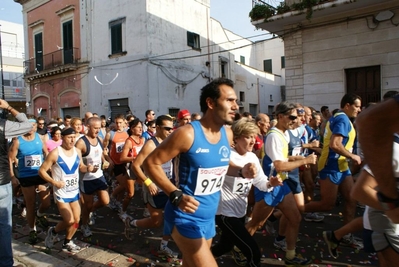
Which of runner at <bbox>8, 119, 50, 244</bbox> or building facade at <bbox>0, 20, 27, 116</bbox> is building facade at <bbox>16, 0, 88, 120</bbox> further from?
runner at <bbox>8, 119, 50, 244</bbox>

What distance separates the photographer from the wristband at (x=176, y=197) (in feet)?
8.49

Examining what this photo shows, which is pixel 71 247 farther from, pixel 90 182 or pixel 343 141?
pixel 343 141

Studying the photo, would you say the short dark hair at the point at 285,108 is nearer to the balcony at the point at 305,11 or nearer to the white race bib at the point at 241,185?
the white race bib at the point at 241,185

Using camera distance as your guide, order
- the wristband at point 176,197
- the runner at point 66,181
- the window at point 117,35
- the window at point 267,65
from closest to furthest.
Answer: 1. the wristband at point 176,197
2. the runner at point 66,181
3. the window at point 117,35
4. the window at point 267,65

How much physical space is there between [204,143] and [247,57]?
29.7 meters

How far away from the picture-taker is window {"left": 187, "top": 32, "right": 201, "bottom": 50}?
20359 millimetres

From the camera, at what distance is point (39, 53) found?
23.8 meters

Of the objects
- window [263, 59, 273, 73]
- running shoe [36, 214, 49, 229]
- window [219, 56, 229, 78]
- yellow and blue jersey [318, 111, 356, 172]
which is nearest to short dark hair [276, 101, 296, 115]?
yellow and blue jersey [318, 111, 356, 172]

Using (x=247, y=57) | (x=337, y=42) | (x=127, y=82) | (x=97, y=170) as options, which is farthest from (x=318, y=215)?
(x=247, y=57)

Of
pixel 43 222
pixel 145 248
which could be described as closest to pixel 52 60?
pixel 43 222

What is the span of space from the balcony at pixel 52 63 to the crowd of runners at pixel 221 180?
15453 mm

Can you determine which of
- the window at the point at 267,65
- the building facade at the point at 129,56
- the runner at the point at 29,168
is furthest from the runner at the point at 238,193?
the window at the point at 267,65

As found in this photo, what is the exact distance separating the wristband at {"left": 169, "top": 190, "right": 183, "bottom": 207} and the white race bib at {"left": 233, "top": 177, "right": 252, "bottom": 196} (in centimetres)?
112

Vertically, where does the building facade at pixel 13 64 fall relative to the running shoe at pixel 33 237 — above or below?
above
